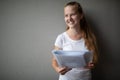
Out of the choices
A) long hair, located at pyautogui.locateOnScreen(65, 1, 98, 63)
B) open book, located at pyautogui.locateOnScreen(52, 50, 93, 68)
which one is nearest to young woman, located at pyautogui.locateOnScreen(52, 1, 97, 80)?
long hair, located at pyautogui.locateOnScreen(65, 1, 98, 63)

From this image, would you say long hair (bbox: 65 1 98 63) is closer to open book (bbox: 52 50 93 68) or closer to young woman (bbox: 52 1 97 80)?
young woman (bbox: 52 1 97 80)

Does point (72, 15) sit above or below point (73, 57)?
above

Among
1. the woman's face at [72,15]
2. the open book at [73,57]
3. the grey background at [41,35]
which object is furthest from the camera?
the grey background at [41,35]

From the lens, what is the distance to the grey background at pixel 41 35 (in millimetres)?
1485

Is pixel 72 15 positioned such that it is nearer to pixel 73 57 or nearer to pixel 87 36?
pixel 87 36

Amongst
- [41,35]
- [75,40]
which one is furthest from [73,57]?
[41,35]

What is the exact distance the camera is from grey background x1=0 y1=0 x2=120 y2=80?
149 centimetres

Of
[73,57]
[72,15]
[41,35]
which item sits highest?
[72,15]

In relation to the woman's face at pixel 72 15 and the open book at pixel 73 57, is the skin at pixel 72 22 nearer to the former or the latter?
the woman's face at pixel 72 15

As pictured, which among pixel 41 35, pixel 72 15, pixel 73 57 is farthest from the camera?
pixel 41 35

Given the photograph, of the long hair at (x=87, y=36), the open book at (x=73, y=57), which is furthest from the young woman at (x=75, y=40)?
the open book at (x=73, y=57)

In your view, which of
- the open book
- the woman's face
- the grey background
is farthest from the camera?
the grey background

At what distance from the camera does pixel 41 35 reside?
1.50 m

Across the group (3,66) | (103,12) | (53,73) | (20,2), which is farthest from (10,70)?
(103,12)
